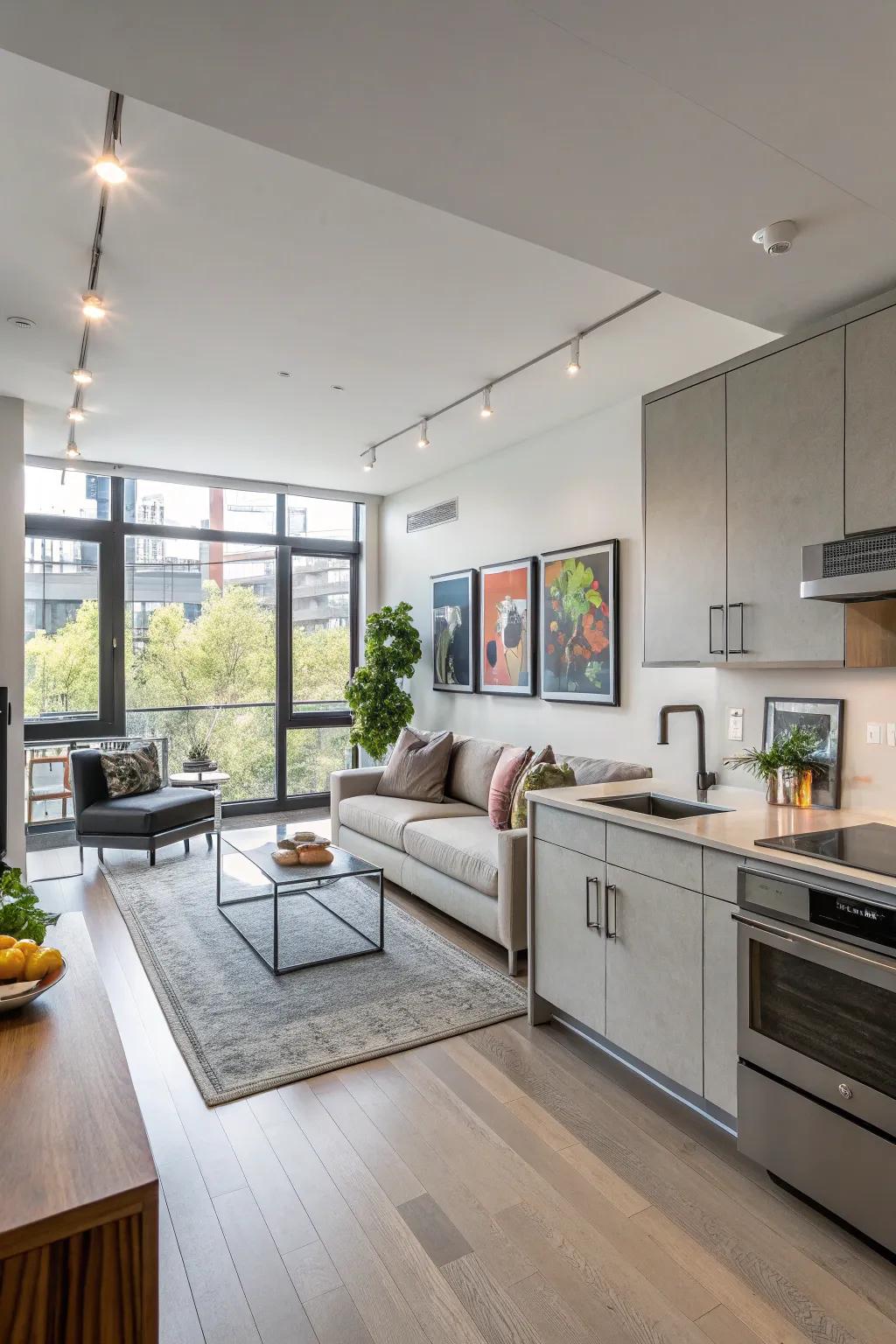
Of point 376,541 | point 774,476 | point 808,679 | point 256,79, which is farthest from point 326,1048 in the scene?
point 376,541

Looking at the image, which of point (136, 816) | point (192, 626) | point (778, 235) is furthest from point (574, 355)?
point (192, 626)

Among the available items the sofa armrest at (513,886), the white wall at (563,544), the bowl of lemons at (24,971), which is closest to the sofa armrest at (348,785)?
the white wall at (563,544)

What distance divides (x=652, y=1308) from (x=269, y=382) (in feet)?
13.6

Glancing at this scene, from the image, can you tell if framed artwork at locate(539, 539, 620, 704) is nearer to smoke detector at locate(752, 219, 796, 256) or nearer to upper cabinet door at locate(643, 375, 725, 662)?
upper cabinet door at locate(643, 375, 725, 662)

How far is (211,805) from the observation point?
5641mm

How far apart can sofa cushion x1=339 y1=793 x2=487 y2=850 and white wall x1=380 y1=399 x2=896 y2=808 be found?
2.34ft

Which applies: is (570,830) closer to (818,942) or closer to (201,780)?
(818,942)

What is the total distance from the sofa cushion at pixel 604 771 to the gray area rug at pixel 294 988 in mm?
1101

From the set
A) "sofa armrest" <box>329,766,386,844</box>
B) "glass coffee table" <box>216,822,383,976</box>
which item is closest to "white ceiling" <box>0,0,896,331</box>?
"glass coffee table" <box>216,822,383,976</box>

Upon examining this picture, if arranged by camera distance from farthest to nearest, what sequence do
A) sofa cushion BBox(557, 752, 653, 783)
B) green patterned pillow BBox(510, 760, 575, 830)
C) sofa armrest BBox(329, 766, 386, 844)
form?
sofa armrest BBox(329, 766, 386, 844), sofa cushion BBox(557, 752, 653, 783), green patterned pillow BBox(510, 760, 575, 830)

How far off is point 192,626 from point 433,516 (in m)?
2.24

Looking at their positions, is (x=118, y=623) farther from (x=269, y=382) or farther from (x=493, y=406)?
(x=493, y=406)

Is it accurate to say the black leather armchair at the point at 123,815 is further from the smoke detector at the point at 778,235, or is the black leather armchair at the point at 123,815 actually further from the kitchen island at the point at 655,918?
the smoke detector at the point at 778,235

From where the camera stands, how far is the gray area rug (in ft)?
9.25
